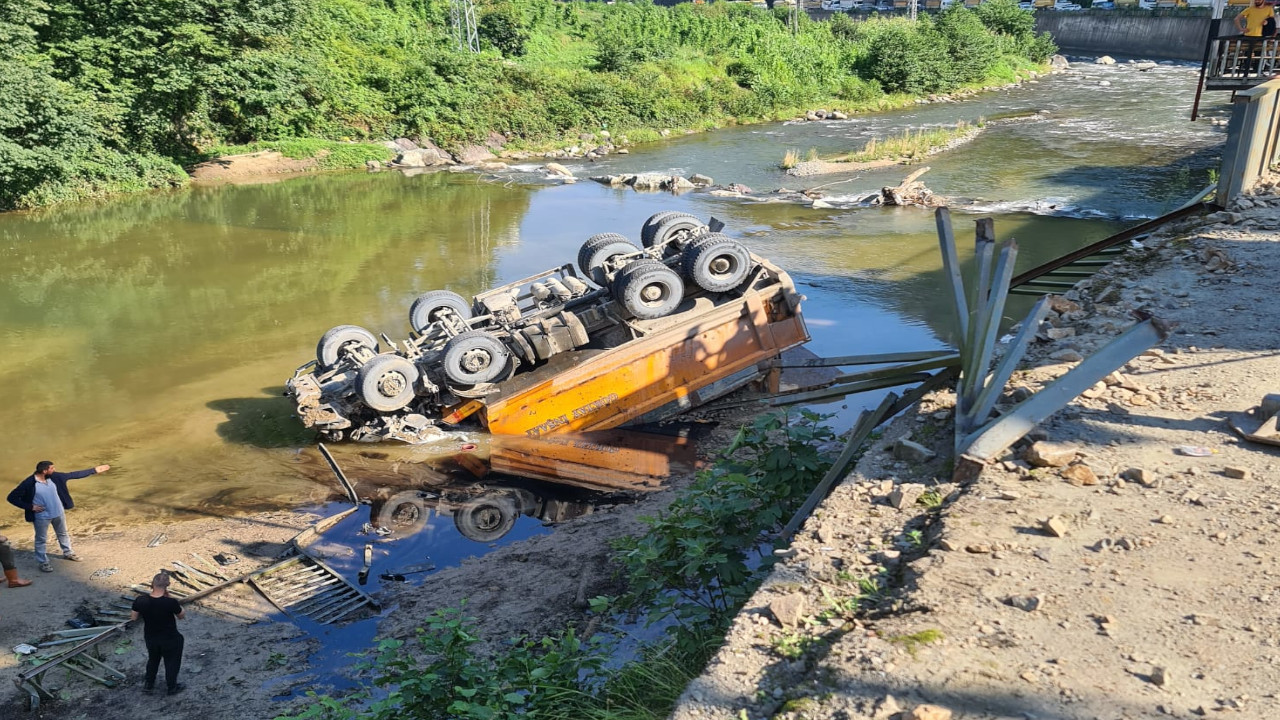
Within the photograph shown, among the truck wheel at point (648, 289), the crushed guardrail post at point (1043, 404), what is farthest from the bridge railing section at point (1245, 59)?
the crushed guardrail post at point (1043, 404)

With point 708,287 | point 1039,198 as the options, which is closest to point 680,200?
point 1039,198

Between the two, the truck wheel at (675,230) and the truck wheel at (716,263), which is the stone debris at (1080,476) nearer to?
the truck wheel at (716,263)

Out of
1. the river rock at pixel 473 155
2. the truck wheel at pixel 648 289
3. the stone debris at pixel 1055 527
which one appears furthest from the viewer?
the river rock at pixel 473 155

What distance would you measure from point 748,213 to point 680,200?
258cm

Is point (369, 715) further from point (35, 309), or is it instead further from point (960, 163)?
point (960, 163)

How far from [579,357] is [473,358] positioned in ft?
4.05

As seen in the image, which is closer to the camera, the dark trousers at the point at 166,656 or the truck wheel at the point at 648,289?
the dark trousers at the point at 166,656

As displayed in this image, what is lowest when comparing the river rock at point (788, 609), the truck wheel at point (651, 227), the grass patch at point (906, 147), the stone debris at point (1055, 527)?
the river rock at point (788, 609)

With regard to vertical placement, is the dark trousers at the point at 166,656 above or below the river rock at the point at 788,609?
below

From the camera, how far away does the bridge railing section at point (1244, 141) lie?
13234mm

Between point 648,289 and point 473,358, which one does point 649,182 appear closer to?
point 648,289

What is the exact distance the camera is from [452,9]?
4197 cm

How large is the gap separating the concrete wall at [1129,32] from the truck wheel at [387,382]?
168 ft

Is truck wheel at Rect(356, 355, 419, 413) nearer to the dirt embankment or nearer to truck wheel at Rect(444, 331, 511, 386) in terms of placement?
truck wheel at Rect(444, 331, 511, 386)
